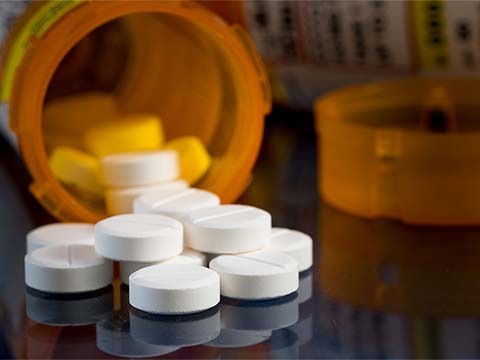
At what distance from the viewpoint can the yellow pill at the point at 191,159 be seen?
3.04 feet

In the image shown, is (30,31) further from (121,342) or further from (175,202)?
(121,342)

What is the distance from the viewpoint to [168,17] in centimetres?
108

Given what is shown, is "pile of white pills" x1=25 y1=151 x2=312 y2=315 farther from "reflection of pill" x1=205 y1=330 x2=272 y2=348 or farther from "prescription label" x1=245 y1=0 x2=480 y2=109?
"prescription label" x1=245 y1=0 x2=480 y2=109

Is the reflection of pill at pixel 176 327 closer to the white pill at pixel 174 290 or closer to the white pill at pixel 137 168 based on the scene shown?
the white pill at pixel 174 290

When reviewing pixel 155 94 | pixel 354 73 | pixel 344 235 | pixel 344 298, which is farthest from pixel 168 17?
pixel 344 298

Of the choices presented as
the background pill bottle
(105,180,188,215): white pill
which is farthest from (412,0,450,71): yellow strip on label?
(105,180,188,215): white pill

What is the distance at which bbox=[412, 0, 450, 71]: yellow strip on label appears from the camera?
1.01m

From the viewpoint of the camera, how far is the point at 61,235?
0.79m

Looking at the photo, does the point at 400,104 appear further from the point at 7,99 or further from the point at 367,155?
the point at 7,99

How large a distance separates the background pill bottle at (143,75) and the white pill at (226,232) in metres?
0.14

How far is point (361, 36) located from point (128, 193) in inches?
13.0

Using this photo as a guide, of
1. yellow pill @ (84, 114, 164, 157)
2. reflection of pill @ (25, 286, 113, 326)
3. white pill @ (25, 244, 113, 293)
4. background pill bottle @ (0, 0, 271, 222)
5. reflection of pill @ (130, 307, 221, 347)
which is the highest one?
background pill bottle @ (0, 0, 271, 222)

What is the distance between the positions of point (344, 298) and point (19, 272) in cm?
26

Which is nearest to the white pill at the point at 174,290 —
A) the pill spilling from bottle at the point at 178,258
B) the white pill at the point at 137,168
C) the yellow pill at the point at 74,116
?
the pill spilling from bottle at the point at 178,258
